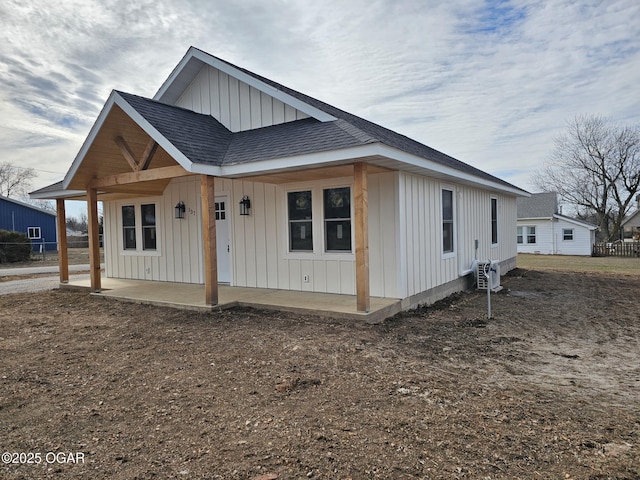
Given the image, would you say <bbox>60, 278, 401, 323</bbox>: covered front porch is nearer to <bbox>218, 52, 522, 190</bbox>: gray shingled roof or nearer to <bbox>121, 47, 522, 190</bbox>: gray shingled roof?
<bbox>121, 47, 522, 190</bbox>: gray shingled roof

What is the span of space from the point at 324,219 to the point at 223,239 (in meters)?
2.79

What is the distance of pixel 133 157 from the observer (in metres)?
7.91

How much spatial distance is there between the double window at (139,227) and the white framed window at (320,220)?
431 centimetres

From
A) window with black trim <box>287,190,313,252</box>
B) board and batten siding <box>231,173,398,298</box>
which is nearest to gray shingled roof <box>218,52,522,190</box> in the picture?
board and batten siding <box>231,173,398,298</box>

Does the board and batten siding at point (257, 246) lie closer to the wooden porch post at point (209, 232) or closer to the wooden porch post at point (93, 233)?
the wooden porch post at point (93, 233)

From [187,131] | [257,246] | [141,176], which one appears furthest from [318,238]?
[141,176]

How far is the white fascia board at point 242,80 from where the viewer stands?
24.8 feet

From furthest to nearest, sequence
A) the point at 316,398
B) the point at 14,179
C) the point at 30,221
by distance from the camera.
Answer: the point at 14,179 → the point at 30,221 → the point at 316,398

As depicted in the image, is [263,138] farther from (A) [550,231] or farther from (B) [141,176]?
(A) [550,231]

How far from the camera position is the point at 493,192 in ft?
40.7

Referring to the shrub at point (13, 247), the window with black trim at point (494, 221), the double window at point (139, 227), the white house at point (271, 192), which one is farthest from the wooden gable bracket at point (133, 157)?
the shrub at point (13, 247)

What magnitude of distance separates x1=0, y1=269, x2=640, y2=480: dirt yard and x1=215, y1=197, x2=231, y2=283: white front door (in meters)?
2.78

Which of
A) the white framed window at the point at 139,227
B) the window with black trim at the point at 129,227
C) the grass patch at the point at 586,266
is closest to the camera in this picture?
the white framed window at the point at 139,227

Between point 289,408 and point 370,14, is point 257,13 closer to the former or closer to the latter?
point 370,14
